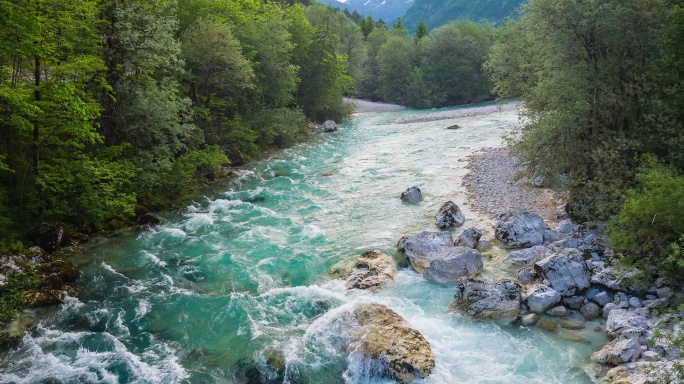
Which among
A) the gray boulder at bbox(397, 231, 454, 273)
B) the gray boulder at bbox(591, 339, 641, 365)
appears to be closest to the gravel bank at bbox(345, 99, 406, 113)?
the gray boulder at bbox(397, 231, 454, 273)

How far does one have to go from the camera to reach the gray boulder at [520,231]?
14.7m

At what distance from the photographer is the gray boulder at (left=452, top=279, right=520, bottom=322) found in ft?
36.6

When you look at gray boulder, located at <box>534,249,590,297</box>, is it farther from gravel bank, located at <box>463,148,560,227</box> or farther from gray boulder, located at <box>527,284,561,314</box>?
gravel bank, located at <box>463,148,560,227</box>

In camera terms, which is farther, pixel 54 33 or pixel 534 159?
pixel 534 159

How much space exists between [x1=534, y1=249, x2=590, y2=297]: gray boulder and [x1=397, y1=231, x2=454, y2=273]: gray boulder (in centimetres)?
303

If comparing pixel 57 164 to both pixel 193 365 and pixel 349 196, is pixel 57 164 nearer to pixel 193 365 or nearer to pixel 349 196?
pixel 193 365

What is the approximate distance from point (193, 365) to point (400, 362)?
4.47 meters

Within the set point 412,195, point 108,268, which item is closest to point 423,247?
point 412,195

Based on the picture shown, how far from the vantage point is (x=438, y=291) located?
499 inches

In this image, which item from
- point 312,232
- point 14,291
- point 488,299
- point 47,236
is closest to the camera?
point 488,299

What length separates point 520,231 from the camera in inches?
590

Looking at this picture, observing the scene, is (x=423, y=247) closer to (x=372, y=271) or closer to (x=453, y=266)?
(x=453, y=266)

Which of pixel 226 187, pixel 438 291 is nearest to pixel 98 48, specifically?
pixel 226 187

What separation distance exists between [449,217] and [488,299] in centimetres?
593
